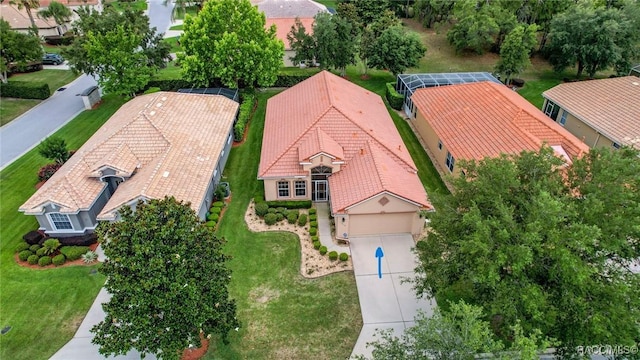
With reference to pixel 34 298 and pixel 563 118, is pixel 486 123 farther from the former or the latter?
pixel 34 298

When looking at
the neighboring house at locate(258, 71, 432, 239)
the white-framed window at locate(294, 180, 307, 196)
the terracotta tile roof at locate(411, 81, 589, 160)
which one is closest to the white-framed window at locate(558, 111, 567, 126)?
the terracotta tile roof at locate(411, 81, 589, 160)

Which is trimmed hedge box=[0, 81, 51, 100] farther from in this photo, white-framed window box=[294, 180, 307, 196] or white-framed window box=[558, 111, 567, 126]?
white-framed window box=[558, 111, 567, 126]

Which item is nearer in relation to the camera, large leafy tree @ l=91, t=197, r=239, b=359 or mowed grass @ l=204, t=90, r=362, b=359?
large leafy tree @ l=91, t=197, r=239, b=359

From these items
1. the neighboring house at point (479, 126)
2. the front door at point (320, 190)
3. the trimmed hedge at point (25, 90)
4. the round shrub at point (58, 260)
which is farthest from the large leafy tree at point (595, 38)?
the trimmed hedge at point (25, 90)

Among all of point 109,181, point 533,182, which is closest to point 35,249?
point 109,181

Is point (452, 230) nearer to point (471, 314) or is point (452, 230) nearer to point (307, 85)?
point (471, 314)

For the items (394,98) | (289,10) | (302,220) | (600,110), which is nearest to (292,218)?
(302,220)

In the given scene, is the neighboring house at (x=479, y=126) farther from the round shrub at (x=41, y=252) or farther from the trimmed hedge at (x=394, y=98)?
the round shrub at (x=41, y=252)
